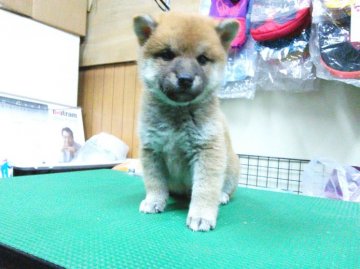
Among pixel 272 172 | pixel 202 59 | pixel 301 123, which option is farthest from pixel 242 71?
pixel 202 59

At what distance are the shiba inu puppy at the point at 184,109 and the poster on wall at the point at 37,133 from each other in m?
1.25

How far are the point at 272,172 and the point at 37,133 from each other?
5.25 feet

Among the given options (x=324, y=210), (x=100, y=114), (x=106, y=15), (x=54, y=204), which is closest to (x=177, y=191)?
(x=54, y=204)

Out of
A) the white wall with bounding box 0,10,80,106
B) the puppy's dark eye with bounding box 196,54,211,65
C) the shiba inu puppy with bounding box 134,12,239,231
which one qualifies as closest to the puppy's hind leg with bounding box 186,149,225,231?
the shiba inu puppy with bounding box 134,12,239,231

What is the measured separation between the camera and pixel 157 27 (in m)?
0.92

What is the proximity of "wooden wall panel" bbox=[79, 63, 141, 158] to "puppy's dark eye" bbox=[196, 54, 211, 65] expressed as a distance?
1445 millimetres

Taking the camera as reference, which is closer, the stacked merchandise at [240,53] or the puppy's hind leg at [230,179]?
the puppy's hind leg at [230,179]

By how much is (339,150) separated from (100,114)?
1.78 m

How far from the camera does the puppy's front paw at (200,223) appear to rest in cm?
82

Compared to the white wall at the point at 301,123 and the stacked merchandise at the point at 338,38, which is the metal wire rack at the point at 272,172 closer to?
the white wall at the point at 301,123

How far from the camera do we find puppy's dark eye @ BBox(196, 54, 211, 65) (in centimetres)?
88

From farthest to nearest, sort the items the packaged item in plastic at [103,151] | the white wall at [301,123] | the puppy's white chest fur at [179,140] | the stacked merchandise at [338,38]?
the packaged item in plastic at [103,151] → the white wall at [301,123] → the stacked merchandise at [338,38] → the puppy's white chest fur at [179,140]

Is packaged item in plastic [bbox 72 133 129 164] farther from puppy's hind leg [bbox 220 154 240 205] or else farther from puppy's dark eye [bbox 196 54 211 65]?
puppy's dark eye [bbox 196 54 211 65]

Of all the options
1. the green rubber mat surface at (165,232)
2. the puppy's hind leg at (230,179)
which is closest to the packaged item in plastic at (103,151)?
the green rubber mat surface at (165,232)
